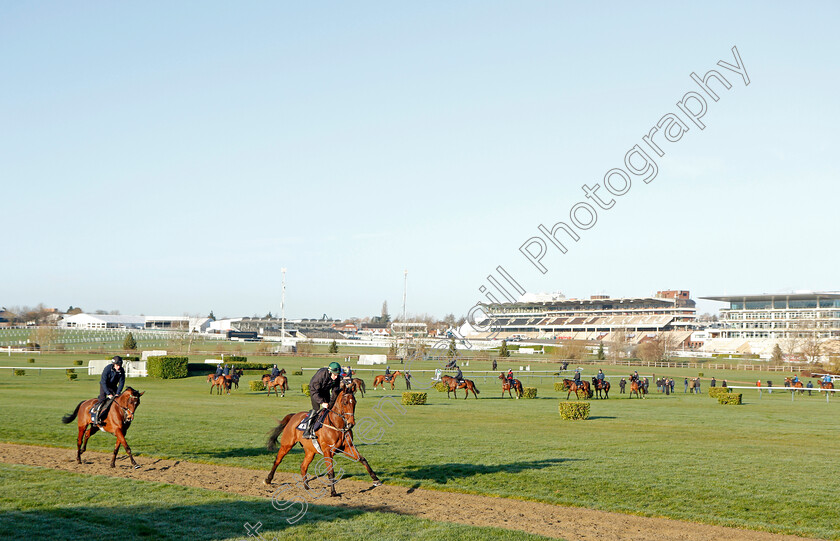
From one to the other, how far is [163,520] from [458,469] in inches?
256

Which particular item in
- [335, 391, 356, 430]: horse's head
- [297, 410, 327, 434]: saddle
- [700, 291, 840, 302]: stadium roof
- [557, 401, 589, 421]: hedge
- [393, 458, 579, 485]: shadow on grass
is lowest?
[557, 401, 589, 421]: hedge

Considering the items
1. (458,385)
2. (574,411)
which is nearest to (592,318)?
(458,385)

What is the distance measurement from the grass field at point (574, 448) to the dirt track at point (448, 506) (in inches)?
18.8

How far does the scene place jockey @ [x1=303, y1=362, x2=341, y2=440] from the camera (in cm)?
1252

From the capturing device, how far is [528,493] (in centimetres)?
1295

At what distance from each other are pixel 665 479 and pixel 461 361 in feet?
236

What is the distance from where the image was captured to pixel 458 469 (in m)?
15.1

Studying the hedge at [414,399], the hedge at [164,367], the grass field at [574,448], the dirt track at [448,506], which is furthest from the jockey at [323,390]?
the hedge at [164,367]

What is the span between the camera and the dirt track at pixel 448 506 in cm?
1069

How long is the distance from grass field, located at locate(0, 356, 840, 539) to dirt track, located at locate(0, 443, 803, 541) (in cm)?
48

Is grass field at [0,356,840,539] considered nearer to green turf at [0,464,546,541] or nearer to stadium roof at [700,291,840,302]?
green turf at [0,464,546,541]

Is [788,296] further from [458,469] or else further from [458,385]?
[458,469]

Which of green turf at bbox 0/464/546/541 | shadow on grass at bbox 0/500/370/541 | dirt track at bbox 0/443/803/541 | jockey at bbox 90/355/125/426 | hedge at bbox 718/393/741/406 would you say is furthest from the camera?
hedge at bbox 718/393/741/406

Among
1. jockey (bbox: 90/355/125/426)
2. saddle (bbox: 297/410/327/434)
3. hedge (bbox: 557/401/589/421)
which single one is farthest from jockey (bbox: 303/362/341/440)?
hedge (bbox: 557/401/589/421)
